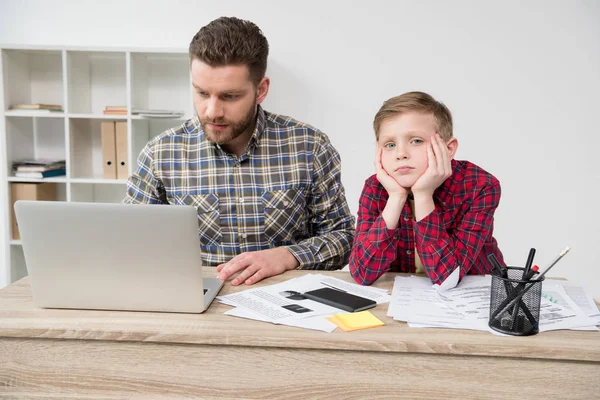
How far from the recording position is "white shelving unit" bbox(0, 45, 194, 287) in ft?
9.98

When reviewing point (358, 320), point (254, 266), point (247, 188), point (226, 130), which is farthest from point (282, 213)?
point (358, 320)

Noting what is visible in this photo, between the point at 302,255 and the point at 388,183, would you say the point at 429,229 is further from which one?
the point at 302,255

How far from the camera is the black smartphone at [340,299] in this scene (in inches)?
42.9

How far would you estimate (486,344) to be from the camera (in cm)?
91

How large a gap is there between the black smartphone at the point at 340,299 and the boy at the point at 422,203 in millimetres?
154

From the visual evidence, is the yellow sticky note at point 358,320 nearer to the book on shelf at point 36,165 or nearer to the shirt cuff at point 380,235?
the shirt cuff at point 380,235

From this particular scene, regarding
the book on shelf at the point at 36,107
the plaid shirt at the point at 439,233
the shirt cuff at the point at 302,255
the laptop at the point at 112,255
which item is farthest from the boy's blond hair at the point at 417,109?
the book on shelf at the point at 36,107

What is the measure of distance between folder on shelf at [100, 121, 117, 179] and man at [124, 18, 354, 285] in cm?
140

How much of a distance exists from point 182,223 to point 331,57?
2469mm

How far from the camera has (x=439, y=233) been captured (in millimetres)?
1310

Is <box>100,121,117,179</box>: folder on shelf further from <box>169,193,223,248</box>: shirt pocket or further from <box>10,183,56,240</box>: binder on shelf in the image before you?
<box>169,193,223,248</box>: shirt pocket

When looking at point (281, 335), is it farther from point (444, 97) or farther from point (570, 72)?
point (570, 72)

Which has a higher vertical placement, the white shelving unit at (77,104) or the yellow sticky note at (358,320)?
the white shelving unit at (77,104)

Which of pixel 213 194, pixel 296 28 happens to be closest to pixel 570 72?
pixel 296 28
